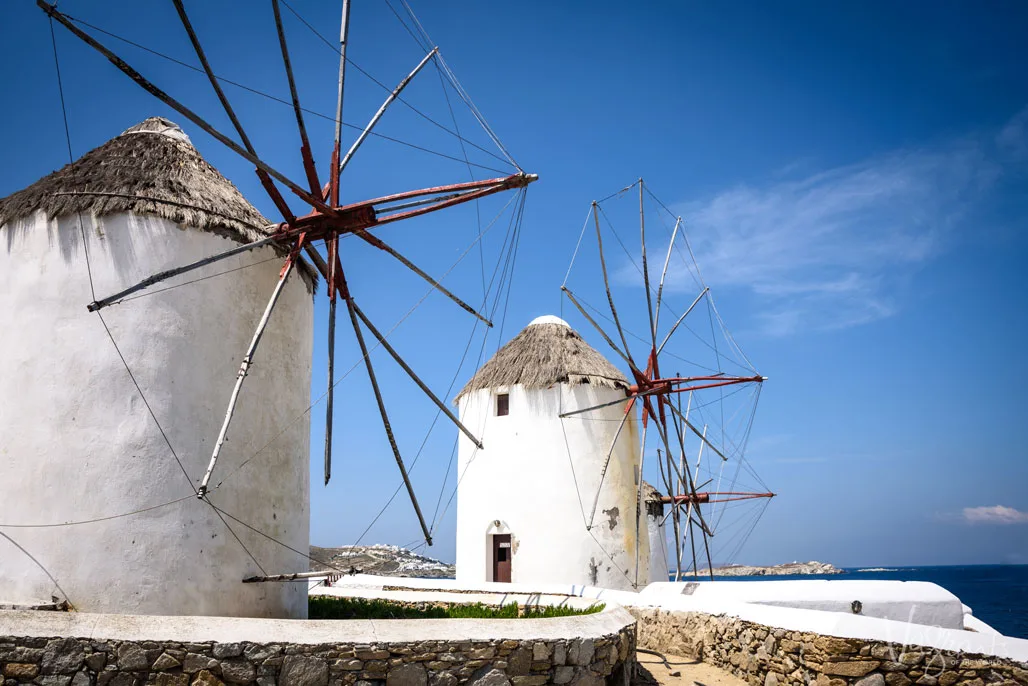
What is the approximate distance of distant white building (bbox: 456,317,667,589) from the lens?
1516cm

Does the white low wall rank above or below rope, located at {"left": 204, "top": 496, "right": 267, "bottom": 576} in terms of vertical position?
below

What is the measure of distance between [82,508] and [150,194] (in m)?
3.07

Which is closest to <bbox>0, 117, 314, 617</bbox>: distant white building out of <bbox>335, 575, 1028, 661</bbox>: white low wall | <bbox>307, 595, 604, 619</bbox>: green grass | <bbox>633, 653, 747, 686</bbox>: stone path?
<bbox>307, 595, 604, 619</bbox>: green grass

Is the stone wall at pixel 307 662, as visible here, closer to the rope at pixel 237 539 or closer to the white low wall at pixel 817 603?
the rope at pixel 237 539

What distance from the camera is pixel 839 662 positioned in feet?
22.8

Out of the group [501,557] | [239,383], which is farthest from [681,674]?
[501,557]

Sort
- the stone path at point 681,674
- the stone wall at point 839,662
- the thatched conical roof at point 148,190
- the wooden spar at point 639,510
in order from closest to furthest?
the stone wall at point 839,662, the thatched conical roof at point 148,190, the stone path at point 681,674, the wooden spar at point 639,510

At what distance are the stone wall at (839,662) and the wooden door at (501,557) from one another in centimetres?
714

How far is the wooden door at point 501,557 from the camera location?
1566 cm

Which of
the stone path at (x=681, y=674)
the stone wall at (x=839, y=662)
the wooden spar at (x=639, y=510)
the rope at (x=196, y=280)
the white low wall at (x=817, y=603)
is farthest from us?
the wooden spar at (x=639, y=510)

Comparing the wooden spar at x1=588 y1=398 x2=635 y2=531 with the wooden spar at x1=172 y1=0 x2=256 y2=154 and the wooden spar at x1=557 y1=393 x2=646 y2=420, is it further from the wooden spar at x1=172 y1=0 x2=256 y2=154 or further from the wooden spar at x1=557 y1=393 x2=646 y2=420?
the wooden spar at x1=172 y1=0 x2=256 y2=154

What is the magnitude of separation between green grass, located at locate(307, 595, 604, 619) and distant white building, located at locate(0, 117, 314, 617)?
1.32 m

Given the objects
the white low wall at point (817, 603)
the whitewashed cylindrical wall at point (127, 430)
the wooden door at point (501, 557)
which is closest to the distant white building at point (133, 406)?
the whitewashed cylindrical wall at point (127, 430)

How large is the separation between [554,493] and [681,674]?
6843 mm
